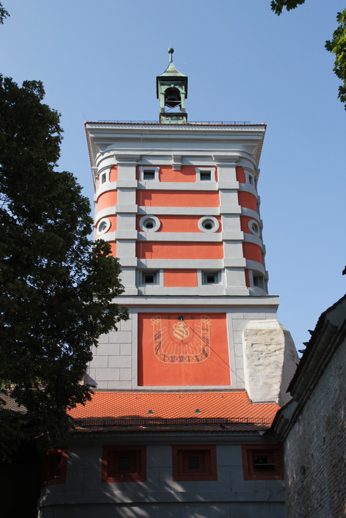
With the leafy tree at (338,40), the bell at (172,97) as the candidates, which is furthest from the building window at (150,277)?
the leafy tree at (338,40)

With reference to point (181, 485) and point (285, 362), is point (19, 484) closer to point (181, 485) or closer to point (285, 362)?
point (181, 485)

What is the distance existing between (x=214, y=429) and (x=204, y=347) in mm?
5458

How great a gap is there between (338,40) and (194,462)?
1415 centimetres

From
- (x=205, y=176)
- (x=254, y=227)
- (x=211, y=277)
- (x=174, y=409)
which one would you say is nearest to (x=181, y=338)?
(x=211, y=277)

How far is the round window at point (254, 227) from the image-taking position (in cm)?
2834

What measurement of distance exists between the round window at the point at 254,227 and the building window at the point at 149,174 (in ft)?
15.6

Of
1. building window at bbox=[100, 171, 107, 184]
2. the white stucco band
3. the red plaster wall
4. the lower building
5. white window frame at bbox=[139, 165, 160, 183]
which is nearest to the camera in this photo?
the lower building

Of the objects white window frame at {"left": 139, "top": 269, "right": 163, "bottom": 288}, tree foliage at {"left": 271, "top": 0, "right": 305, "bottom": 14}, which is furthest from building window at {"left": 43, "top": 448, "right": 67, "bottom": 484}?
tree foliage at {"left": 271, "top": 0, "right": 305, "bottom": 14}

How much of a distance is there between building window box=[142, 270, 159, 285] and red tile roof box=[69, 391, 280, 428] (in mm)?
5102

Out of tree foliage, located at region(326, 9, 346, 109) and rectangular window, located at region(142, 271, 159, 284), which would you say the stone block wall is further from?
rectangular window, located at region(142, 271, 159, 284)

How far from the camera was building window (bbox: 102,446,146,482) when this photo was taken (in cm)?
1916

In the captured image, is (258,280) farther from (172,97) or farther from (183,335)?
(172,97)

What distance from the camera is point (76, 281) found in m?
16.5

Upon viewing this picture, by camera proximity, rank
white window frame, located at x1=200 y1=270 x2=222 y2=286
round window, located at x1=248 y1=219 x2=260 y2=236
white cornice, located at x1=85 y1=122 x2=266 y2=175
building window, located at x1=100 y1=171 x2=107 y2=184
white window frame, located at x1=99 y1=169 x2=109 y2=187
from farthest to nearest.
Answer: white cornice, located at x1=85 y1=122 x2=266 y2=175
building window, located at x1=100 y1=171 x2=107 y2=184
white window frame, located at x1=99 y1=169 x2=109 y2=187
round window, located at x1=248 y1=219 x2=260 y2=236
white window frame, located at x1=200 y1=270 x2=222 y2=286
